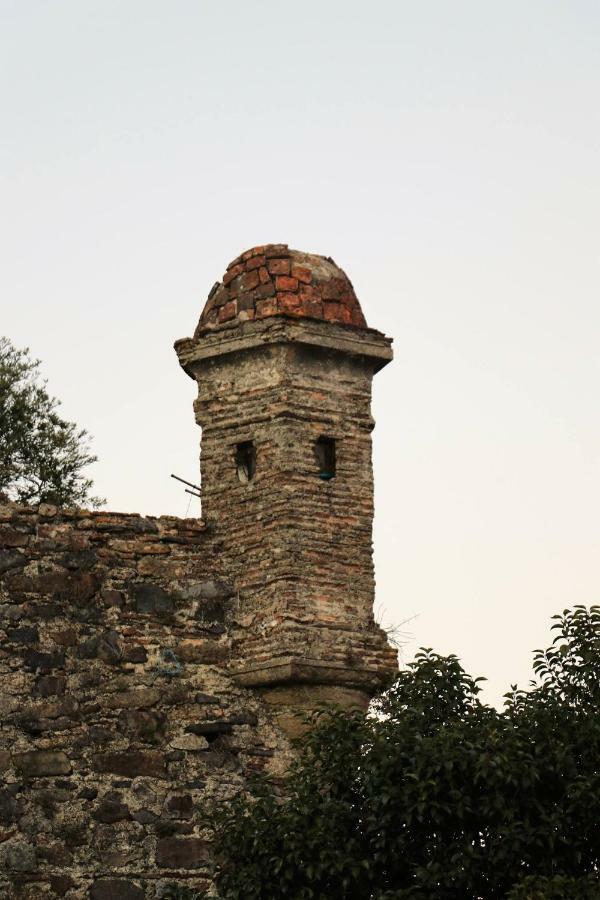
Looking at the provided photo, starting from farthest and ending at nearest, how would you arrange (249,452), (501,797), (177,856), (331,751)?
(249,452)
(177,856)
(331,751)
(501,797)

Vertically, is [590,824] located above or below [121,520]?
below

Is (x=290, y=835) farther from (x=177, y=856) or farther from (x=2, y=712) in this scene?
(x=2, y=712)

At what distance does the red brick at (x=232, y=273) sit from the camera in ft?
56.0

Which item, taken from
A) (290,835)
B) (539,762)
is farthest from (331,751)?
(539,762)

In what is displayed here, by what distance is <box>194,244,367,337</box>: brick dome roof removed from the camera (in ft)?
54.6

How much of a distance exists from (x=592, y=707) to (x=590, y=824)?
0.96 meters

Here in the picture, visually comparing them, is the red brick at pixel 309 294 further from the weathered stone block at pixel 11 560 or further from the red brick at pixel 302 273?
the weathered stone block at pixel 11 560

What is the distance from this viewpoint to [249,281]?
55.5ft

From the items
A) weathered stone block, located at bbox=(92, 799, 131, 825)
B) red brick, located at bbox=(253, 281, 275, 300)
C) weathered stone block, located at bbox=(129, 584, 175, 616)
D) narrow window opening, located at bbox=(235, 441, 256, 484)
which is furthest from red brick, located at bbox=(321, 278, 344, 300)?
weathered stone block, located at bbox=(92, 799, 131, 825)

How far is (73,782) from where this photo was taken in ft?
50.0

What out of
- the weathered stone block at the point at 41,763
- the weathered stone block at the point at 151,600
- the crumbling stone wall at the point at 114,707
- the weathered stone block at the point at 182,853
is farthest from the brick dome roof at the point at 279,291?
the weathered stone block at the point at 182,853

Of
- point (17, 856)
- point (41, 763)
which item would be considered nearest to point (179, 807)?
point (41, 763)

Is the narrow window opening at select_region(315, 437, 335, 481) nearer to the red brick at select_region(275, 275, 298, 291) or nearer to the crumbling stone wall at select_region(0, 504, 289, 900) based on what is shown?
the crumbling stone wall at select_region(0, 504, 289, 900)

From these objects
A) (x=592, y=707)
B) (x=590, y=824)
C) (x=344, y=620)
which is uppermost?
(x=344, y=620)
